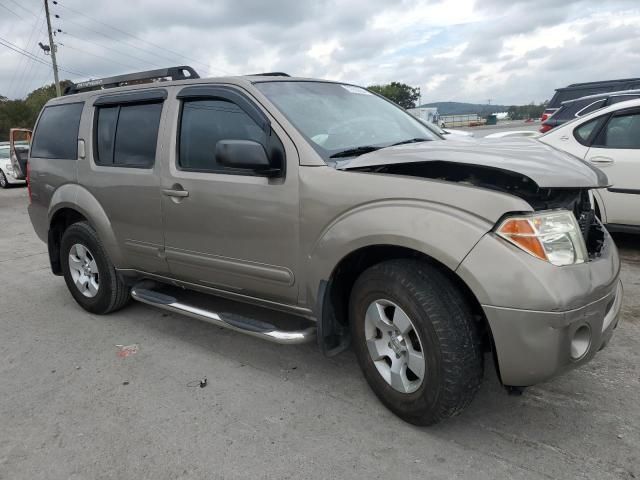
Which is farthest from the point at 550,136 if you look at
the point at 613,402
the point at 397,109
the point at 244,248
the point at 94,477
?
the point at 94,477

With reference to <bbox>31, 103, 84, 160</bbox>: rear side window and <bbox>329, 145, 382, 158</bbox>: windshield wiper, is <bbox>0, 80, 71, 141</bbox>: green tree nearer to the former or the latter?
<bbox>31, 103, 84, 160</bbox>: rear side window

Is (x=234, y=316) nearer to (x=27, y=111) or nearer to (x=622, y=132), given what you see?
(x=622, y=132)

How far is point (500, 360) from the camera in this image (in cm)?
232

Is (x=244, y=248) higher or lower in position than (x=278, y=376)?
higher

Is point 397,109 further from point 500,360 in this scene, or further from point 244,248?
point 500,360

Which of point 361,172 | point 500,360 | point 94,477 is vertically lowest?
point 94,477

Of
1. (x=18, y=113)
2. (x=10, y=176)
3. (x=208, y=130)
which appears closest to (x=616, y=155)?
(x=208, y=130)

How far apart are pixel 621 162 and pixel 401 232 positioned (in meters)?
3.84

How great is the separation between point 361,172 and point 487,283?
0.87 meters

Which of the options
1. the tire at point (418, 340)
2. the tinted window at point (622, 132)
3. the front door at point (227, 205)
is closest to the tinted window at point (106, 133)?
the front door at point (227, 205)

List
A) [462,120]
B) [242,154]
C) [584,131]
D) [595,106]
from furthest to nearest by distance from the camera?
[462,120]
[595,106]
[584,131]
[242,154]

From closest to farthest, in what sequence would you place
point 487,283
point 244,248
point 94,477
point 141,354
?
1. point 487,283
2. point 94,477
3. point 244,248
4. point 141,354

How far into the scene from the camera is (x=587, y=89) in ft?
36.7

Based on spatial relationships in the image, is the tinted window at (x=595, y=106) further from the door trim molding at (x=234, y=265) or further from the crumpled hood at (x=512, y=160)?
the door trim molding at (x=234, y=265)
